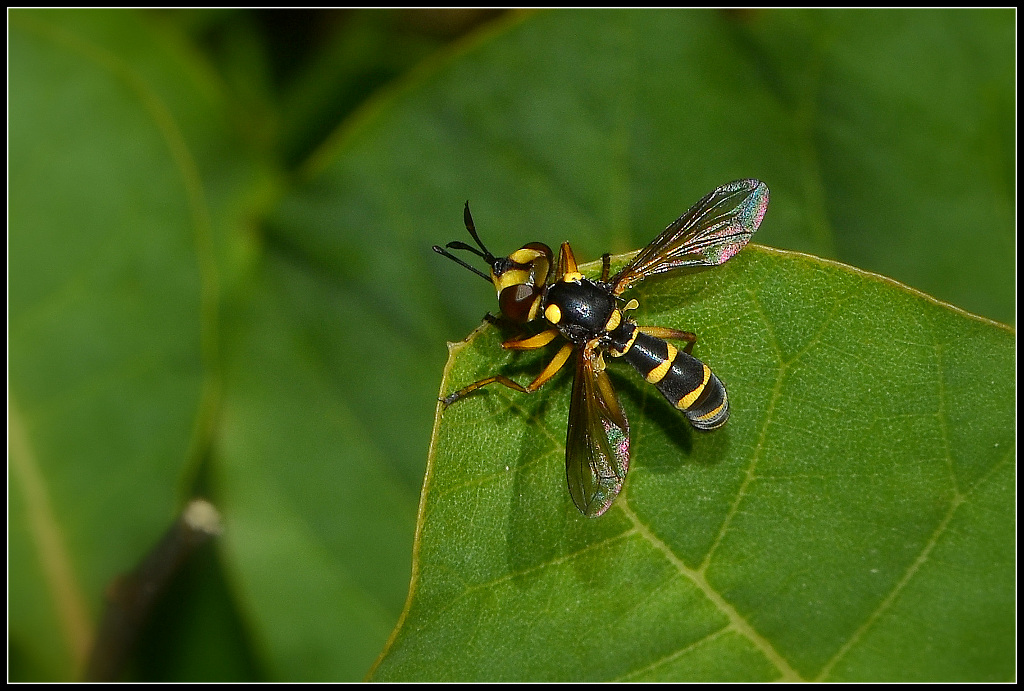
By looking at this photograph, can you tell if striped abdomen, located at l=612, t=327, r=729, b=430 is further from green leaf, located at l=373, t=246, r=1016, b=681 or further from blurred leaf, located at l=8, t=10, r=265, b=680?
blurred leaf, located at l=8, t=10, r=265, b=680

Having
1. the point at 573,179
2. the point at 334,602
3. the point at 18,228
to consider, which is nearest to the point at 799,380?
the point at 573,179

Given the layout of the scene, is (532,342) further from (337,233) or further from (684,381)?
(337,233)

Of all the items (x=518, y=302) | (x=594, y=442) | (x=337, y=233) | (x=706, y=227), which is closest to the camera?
(x=594, y=442)

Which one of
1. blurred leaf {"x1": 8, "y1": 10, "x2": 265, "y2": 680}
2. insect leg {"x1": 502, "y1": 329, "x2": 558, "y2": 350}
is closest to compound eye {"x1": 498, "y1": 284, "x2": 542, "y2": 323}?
insect leg {"x1": 502, "y1": 329, "x2": 558, "y2": 350}

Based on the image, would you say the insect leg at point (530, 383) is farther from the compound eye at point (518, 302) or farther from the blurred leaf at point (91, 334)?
the blurred leaf at point (91, 334)

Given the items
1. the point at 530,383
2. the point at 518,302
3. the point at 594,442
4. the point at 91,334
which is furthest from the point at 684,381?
the point at 91,334

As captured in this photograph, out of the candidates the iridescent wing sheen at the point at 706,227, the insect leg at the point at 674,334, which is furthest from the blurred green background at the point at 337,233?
the insect leg at the point at 674,334
